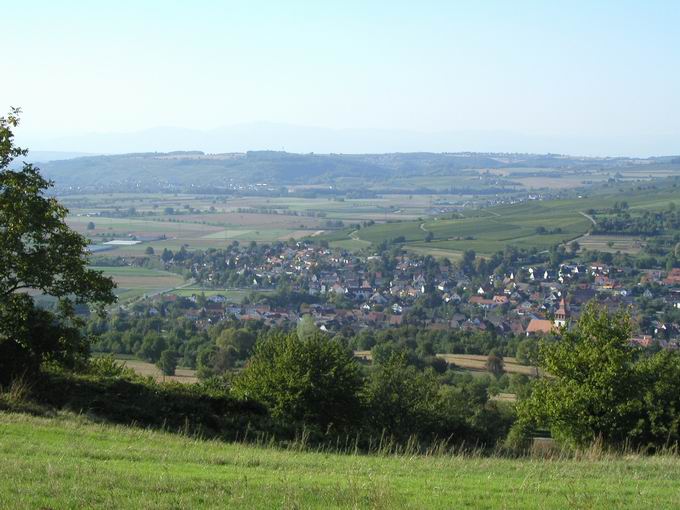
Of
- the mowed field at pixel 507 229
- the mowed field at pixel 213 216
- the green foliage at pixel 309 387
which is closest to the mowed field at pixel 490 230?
the mowed field at pixel 507 229

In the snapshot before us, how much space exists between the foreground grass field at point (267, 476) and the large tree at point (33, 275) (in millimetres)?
2599

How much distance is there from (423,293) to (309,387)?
5403 centimetres

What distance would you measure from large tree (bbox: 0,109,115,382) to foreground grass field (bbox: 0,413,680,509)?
260 centimetres

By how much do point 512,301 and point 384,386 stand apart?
157 feet

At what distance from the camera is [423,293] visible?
68812mm

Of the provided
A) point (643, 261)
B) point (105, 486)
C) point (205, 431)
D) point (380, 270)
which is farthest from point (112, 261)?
point (105, 486)

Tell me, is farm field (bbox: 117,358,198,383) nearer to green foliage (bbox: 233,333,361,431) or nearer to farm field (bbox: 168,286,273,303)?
green foliage (bbox: 233,333,361,431)

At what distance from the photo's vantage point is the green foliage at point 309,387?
15195 millimetres

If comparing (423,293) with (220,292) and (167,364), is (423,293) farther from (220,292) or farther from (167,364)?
(167,364)

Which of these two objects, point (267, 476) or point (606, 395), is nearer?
point (267, 476)

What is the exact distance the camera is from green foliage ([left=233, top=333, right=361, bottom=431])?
15195 millimetres

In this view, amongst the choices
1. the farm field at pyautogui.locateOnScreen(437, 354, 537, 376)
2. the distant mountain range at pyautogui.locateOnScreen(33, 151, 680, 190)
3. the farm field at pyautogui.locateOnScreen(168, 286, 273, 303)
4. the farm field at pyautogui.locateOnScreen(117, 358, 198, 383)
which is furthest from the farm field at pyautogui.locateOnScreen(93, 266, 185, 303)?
the distant mountain range at pyautogui.locateOnScreen(33, 151, 680, 190)

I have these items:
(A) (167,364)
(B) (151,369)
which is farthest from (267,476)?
(B) (151,369)

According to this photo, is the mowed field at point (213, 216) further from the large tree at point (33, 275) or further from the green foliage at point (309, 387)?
the large tree at point (33, 275)
